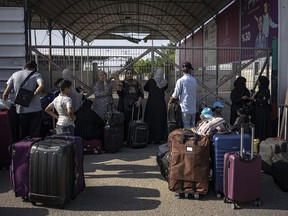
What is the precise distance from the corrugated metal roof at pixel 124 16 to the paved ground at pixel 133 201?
45.1ft

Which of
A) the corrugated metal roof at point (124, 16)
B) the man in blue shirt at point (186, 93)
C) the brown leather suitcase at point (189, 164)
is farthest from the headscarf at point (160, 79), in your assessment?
the corrugated metal roof at point (124, 16)

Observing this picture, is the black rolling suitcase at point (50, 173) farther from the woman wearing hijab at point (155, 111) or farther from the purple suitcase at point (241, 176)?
the woman wearing hijab at point (155, 111)

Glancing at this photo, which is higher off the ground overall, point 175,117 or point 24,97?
point 24,97

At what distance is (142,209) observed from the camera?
482cm

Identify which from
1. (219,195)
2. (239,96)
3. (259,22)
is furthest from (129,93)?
(259,22)

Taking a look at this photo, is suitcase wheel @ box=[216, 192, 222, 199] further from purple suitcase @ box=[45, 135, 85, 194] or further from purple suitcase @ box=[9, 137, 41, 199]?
purple suitcase @ box=[9, 137, 41, 199]

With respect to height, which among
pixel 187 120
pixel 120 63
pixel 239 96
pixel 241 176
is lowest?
pixel 241 176

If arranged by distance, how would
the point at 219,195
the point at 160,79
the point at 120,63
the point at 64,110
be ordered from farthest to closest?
the point at 120,63 → the point at 160,79 → the point at 64,110 → the point at 219,195

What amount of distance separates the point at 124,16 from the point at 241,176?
2515 cm

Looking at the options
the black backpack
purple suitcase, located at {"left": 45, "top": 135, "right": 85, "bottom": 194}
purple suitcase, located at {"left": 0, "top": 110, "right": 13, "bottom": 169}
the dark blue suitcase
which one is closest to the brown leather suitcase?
the dark blue suitcase

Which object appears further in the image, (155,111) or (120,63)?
(120,63)

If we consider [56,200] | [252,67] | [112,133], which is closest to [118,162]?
[112,133]

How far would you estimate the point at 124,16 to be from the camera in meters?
28.5

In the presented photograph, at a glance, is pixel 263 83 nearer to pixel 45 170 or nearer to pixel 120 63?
pixel 120 63
